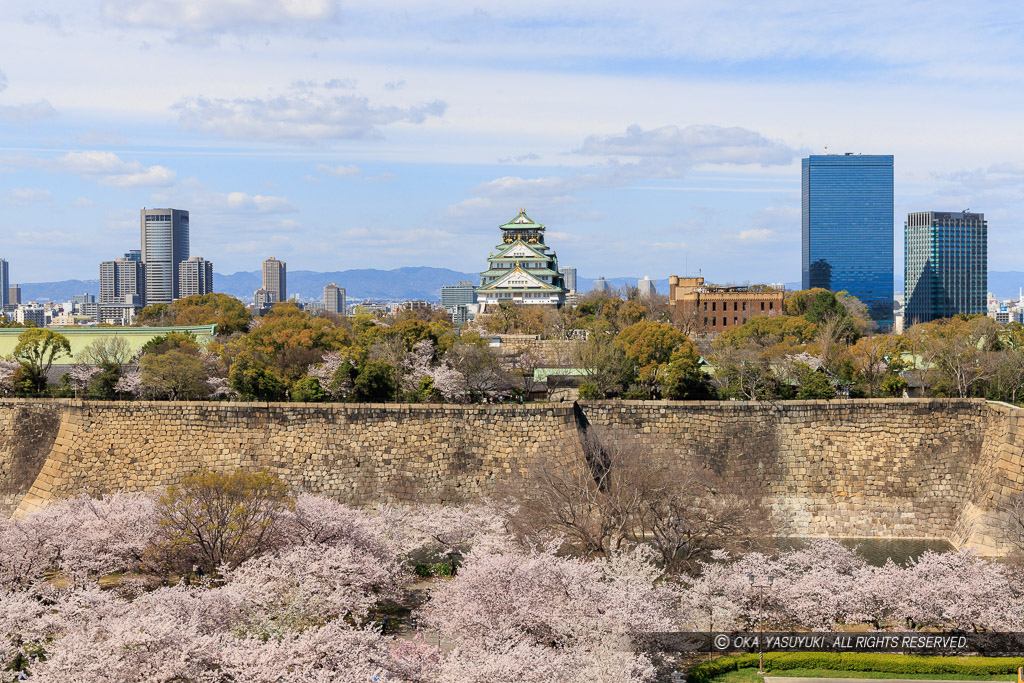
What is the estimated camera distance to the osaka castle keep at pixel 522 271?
9344 centimetres

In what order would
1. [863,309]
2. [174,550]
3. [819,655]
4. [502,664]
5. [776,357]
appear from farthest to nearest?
[863,309] → [776,357] → [174,550] → [819,655] → [502,664]

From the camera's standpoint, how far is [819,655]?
65.9ft

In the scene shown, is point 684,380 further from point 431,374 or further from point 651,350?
point 431,374

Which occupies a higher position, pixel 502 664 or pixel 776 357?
pixel 776 357

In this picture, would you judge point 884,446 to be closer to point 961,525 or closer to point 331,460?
point 961,525

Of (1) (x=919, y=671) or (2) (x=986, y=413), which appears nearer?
(1) (x=919, y=671)

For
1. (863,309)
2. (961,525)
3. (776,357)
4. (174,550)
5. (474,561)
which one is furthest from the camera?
(863,309)

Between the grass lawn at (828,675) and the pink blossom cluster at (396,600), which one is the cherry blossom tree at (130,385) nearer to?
the pink blossom cluster at (396,600)

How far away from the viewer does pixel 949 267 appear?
177 m

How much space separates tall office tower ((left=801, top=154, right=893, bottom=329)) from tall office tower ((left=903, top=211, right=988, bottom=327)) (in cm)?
770

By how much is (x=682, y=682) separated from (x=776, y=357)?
30873 millimetres

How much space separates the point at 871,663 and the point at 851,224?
181 metres

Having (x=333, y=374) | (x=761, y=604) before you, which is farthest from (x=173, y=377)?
(x=761, y=604)

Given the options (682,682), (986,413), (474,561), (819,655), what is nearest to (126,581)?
(474,561)
